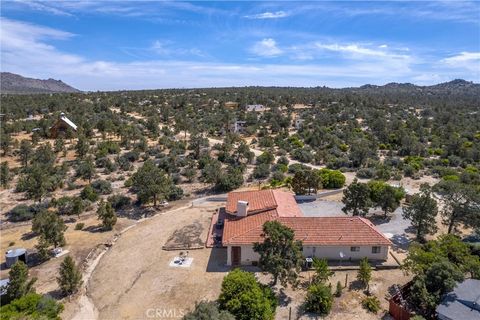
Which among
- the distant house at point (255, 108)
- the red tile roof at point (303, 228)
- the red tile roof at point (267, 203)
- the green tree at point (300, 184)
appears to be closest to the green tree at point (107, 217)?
the red tile roof at point (267, 203)

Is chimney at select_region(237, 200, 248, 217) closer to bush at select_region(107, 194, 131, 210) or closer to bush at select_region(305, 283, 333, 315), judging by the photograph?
bush at select_region(305, 283, 333, 315)

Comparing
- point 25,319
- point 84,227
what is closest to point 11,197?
point 84,227

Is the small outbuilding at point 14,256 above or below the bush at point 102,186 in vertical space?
below

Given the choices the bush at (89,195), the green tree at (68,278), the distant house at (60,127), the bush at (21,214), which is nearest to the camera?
the green tree at (68,278)

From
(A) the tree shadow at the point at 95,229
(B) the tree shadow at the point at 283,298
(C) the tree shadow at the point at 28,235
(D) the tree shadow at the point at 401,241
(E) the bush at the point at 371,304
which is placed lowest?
(C) the tree shadow at the point at 28,235

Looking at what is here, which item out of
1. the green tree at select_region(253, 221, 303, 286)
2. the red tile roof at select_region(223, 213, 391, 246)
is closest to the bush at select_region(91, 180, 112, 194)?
the red tile roof at select_region(223, 213, 391, 246)

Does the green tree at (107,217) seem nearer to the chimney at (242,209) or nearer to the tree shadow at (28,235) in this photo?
the tree shadow at (28,235)

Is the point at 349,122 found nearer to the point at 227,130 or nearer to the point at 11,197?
the point at 227,130
